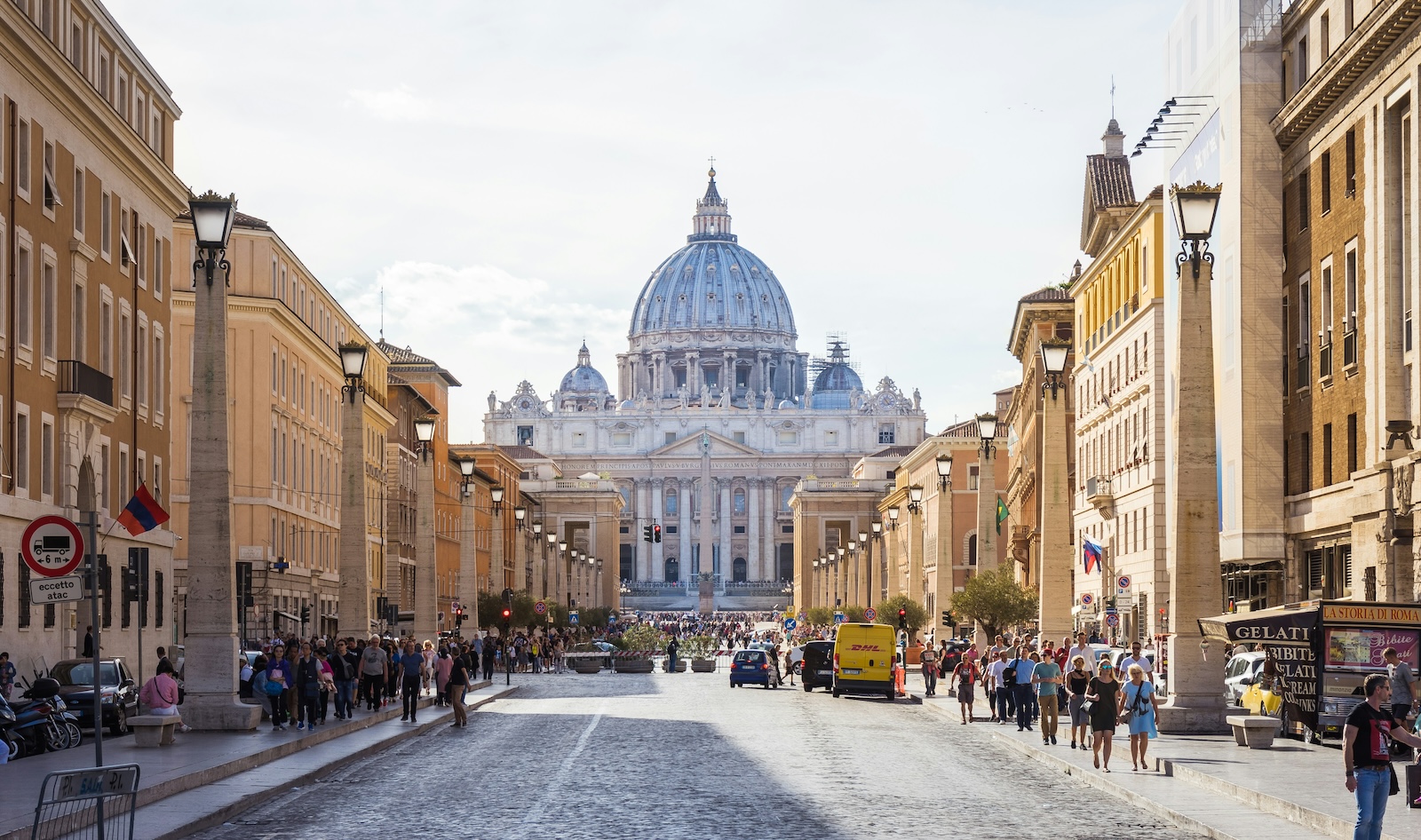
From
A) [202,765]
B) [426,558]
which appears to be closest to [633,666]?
[426,558]

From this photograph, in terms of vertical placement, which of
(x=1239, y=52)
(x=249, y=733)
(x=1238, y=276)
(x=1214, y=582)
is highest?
(x=1239, y=52)

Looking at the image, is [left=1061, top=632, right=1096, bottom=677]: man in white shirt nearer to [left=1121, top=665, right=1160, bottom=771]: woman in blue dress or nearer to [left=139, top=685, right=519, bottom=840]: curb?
[left=1121, top=665, right=1160, bottom=771]: woman in blue dress

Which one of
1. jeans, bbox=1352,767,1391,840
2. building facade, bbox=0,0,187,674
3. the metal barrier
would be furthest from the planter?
jeans, bbox=1352,767,1391,840

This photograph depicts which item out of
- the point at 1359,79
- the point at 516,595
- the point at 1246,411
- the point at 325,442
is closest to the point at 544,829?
the point at 1359,79

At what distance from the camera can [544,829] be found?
18.0m

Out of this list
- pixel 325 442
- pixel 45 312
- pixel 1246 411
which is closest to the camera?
pixel 45 312

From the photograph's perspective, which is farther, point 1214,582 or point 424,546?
point 424,546

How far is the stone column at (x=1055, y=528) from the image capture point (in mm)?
37562

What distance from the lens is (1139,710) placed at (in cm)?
2478

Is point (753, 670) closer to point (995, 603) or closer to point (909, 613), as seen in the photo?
point (995, 603)

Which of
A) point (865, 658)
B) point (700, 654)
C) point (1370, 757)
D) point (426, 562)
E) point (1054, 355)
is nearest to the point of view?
point (1370, 757)

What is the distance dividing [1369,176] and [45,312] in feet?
77.1

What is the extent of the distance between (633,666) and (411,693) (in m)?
40.4

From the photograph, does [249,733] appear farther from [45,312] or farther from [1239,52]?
[1239,52]
